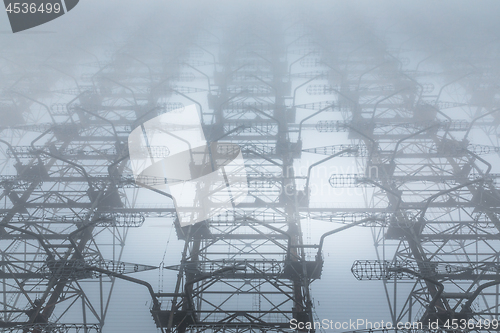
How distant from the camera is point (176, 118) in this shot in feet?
92.6

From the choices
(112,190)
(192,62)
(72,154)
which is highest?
(192,62)

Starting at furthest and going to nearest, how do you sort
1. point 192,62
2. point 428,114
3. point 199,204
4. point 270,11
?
point 270,11
point 192,62
point 428,114
point 199,204

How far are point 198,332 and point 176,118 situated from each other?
18.2 metres

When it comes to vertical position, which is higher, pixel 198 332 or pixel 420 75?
pixel 420 75

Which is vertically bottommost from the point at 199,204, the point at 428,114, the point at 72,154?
the point at 199,204

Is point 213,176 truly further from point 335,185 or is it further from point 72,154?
point 72,154

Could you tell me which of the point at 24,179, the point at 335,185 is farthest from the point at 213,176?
the point at 24,179

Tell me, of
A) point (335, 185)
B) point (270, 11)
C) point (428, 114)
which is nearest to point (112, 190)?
point (335, 185)

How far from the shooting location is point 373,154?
76.7 feet

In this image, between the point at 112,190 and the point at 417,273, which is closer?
the point at 417,273

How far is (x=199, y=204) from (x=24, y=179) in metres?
10.2

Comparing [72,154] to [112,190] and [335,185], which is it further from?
[335,185]

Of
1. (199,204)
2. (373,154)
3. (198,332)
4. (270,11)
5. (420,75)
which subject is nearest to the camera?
(198,332)

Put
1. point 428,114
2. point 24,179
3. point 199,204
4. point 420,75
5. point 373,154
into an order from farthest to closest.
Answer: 1. point 420,75
2. point 428,114
3. point 373,154
4. point 24,179
5. point 199,204
